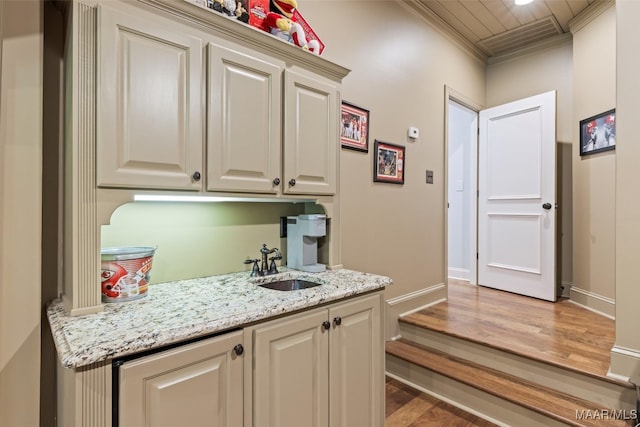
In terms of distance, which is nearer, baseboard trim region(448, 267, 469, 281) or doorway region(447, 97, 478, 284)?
doorway region(447, 97, 478, 284)

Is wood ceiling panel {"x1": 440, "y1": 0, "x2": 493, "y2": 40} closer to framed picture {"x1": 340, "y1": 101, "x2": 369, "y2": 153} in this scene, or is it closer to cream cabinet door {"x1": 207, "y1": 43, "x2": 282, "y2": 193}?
framed picture {"x1": 340, "y1": 101, "x2": 369, "y2": 153}

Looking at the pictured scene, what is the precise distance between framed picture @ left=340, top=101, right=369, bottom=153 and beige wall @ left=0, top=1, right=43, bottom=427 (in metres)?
1.66

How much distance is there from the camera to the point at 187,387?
1012mm

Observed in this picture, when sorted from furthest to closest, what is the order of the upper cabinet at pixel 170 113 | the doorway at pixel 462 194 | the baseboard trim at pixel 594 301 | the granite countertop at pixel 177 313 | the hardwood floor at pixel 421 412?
the doorway at pixel 462 194 < the baseboard trim at pixel 594 301 < the hardwood floor at pixel 421 412 < the upper cabinet at pixel 170 113 < the granite countertop at pixel 177 313

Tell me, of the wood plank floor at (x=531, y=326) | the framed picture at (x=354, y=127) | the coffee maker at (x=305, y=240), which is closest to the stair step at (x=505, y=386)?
the wood plank floor at (x=531, y=326)

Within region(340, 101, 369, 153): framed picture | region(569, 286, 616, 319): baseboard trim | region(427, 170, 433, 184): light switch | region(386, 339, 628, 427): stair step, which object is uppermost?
region(340, 101, 369, 153): framed picture

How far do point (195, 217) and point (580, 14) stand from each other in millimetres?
4057

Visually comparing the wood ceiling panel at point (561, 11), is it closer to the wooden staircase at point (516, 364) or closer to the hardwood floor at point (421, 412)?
the wooden staircase at point (516, 364)

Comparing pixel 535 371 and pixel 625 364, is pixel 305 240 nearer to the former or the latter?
pixel 535 371

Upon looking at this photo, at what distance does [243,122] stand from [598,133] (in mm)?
3486

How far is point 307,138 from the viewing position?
5.68ft

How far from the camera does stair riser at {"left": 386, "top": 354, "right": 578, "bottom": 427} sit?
6.23ft

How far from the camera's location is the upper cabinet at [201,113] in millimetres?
1135

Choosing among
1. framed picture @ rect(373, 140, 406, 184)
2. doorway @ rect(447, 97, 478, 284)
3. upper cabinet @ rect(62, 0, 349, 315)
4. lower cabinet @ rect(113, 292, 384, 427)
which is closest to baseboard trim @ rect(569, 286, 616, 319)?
doorway @ rect(447, 97, 478, 284)
